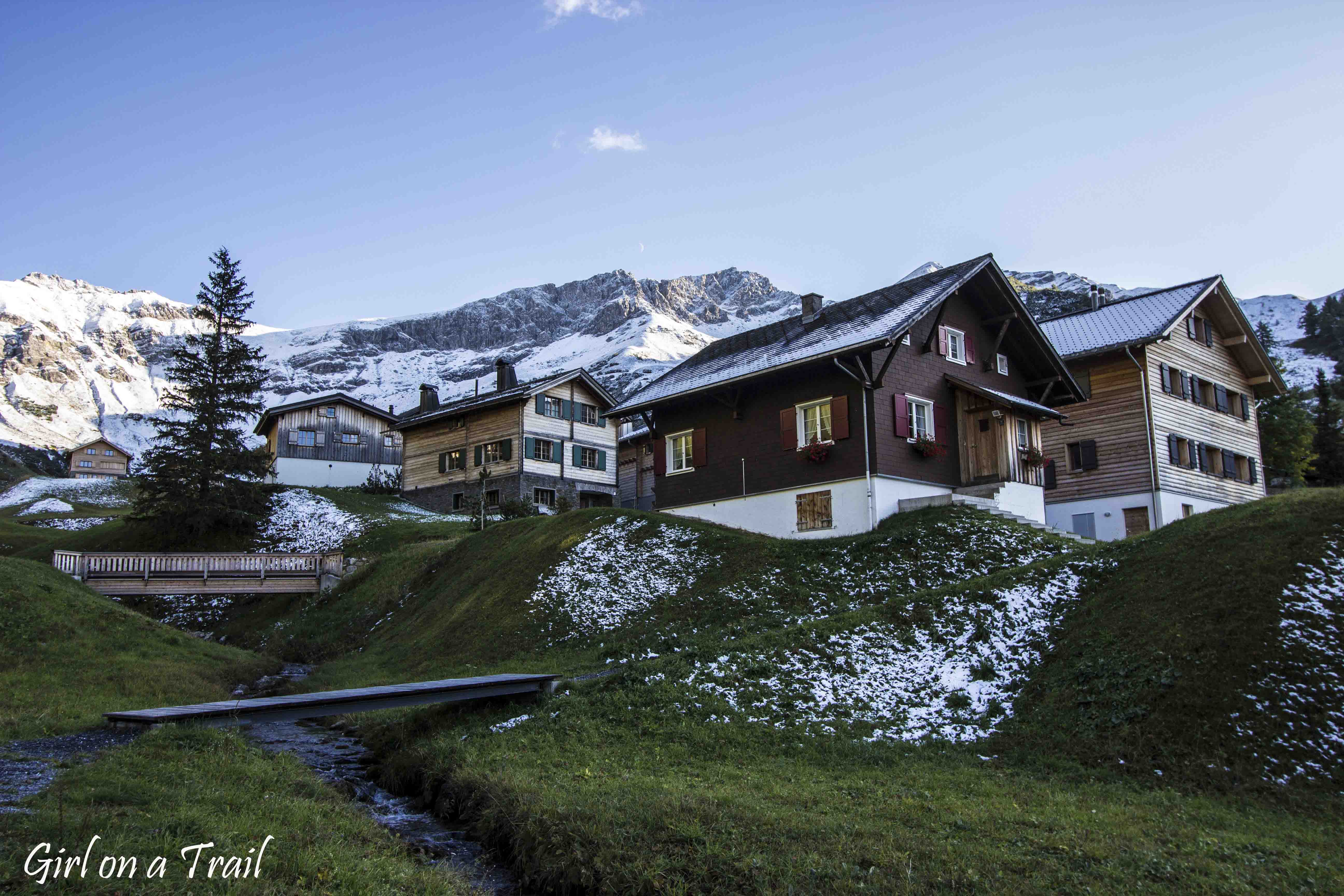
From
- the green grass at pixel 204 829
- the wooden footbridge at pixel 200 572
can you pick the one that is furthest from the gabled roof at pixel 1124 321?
the green grass at pixel 204 829

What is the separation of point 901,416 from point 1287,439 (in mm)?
31706

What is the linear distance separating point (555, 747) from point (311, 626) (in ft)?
64.6

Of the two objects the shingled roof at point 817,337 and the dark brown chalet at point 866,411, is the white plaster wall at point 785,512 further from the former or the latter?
the shingled roof at point 817,337

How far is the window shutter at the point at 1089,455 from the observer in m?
34.4

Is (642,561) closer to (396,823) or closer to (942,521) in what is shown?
(942,521)

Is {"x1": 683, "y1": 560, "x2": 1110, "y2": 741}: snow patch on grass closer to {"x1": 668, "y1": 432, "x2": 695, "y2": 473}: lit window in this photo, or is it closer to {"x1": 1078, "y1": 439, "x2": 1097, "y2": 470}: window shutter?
{"x1": 668, "y1": 432, "x2": 695, "y2": 473}: lit window

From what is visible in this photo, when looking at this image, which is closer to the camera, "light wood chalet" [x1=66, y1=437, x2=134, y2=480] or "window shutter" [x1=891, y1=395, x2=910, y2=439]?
"window shutter" [x1=891, y1=395, x2=910, y2=439]

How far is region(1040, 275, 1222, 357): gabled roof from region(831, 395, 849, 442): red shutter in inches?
439

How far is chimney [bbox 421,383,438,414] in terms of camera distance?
59.2 metres

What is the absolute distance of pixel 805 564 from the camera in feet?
74.0

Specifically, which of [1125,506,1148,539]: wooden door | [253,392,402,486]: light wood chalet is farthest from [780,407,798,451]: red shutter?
[253,392,402,486]: light wood chalet

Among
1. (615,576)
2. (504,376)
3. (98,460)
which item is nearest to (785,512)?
(615,576)

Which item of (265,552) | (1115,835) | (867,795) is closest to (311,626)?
(265,552)

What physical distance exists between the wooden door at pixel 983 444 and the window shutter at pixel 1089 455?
8.45 metres
